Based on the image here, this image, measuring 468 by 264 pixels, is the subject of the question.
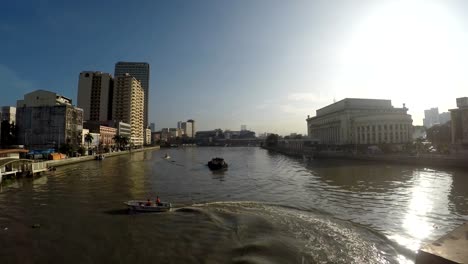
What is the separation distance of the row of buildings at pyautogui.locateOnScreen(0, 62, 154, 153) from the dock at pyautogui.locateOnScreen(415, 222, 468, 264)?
3909 inches

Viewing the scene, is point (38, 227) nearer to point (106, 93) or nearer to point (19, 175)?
point (19, 175)

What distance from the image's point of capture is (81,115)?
102438mm

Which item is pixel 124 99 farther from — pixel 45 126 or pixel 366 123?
pixel 366 123

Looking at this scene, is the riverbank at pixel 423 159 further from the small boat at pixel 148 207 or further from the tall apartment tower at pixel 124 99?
the tall apartment tower at pixel 124 99

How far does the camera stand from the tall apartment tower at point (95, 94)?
529 ft

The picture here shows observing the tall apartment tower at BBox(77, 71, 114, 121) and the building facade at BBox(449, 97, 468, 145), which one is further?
the tall apartment tower at BBox(77, 71, 114, 121)

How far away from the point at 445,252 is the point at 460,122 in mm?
92746

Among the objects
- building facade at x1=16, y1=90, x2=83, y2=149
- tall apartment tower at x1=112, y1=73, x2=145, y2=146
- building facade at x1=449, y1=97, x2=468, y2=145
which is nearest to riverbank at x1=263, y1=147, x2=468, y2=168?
building facade at x1=449, y1=97, x2=468, y2=145

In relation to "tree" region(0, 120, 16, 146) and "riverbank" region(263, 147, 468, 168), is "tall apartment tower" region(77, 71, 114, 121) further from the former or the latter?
"riverbank" region(263, 147, 468, 168)

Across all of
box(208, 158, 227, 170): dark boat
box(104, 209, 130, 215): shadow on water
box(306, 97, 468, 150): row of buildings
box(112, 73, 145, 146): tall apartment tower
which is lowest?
box(104, 209, 130, 215): shadow on water

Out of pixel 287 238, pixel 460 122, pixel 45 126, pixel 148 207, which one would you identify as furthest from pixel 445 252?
pixel 45 126

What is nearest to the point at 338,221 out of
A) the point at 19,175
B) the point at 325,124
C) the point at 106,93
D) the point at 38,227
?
the point at 38,227

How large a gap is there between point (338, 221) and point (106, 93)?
570 feet

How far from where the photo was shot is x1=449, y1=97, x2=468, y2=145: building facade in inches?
2945
